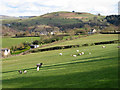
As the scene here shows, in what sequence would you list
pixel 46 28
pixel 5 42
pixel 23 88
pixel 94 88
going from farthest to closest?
pixel 46 28
pixel 5 42
pixel 23 88
pixel 94 88

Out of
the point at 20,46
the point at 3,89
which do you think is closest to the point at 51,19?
the point at 20,46

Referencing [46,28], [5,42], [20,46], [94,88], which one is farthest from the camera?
[46,28]

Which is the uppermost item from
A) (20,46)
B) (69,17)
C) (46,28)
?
(69,17)

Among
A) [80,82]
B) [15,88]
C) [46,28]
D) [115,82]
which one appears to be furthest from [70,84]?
[46,28]

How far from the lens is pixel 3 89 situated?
42.2 ft

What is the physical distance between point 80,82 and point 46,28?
157 meters

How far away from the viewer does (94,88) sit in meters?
9.48

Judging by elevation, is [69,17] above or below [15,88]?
above

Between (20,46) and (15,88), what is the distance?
225ft

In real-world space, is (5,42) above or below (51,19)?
below

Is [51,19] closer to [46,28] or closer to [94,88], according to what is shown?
[46,28]

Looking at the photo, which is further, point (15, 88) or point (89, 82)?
point (15, 88)

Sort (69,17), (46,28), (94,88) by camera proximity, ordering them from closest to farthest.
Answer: (94,88)
(46,28)
(69,17)

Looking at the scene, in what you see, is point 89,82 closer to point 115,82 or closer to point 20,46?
point 115,82
